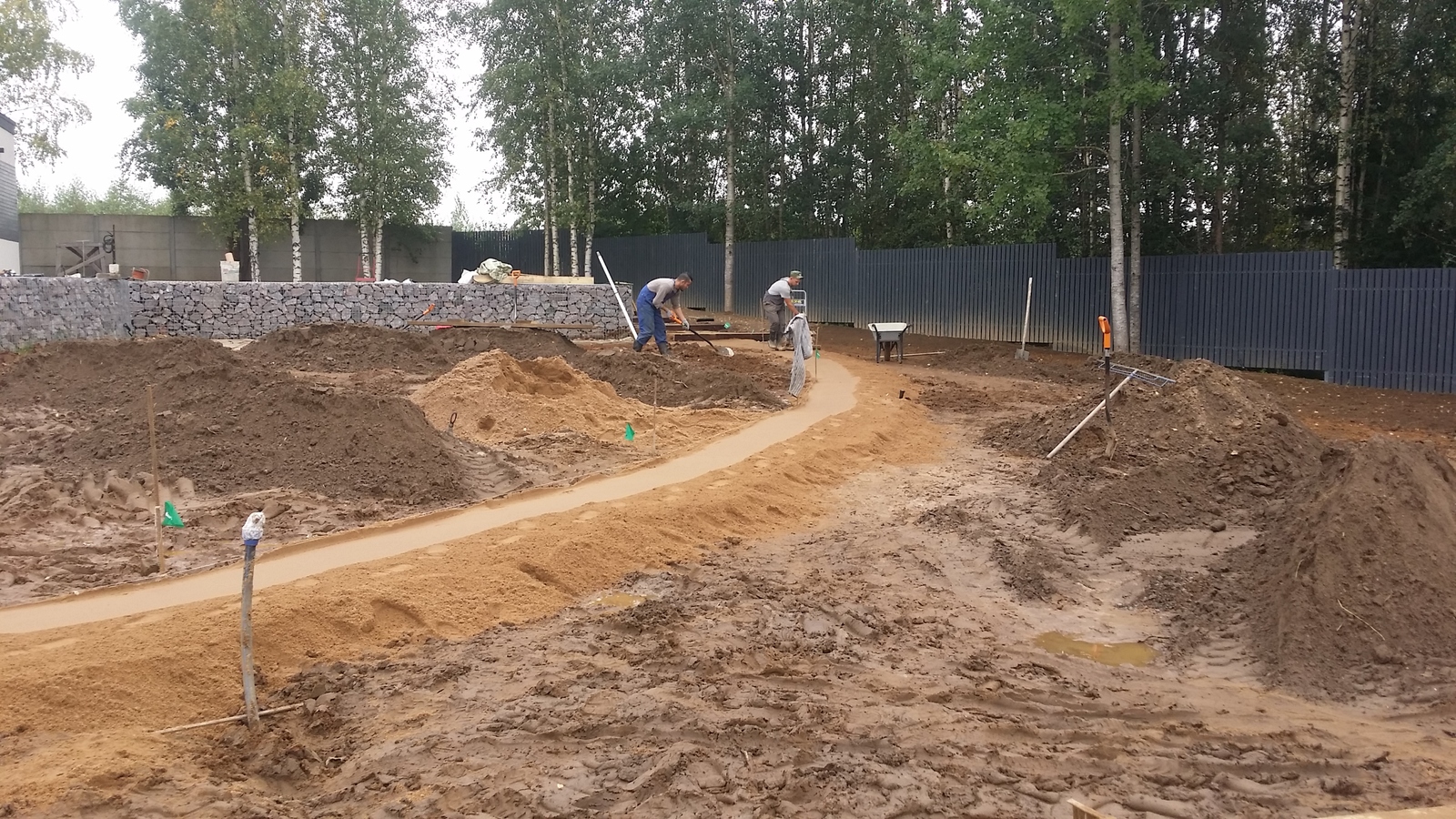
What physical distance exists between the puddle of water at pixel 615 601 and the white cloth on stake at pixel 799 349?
8.45m

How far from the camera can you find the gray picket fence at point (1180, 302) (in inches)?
678

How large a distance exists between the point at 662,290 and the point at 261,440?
849 centimetres

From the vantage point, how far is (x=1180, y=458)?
1059 cm

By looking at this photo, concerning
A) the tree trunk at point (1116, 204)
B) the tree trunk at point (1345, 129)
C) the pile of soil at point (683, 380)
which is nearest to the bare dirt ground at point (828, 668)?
the pile of soil at point (683, 380)

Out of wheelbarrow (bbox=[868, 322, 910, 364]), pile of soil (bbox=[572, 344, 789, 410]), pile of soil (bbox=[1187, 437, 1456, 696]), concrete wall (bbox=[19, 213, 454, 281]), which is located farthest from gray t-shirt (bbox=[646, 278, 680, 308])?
concrete wall (bbox=[19, 213, 454, 281])

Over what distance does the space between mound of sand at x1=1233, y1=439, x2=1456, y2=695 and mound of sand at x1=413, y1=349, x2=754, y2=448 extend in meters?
7.02

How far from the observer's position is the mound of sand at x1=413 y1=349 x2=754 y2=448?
12992 millimetres

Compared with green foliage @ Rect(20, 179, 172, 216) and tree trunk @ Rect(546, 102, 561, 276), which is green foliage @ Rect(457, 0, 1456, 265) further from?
green foliage @ Rect(20, 179, 172, 216)

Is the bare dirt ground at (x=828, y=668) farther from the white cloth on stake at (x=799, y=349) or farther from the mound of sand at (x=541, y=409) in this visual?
the white cloth on stake at (x=799, y=349)

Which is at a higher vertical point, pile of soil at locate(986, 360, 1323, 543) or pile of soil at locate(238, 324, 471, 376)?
pile of soil at locate(238, 324, 471, 376)

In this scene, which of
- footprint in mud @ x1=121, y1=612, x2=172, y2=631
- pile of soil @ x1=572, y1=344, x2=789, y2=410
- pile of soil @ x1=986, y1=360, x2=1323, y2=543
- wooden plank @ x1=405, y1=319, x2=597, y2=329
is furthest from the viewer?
wooden plank @ x1=405, y1=319, x2=597, y2=329

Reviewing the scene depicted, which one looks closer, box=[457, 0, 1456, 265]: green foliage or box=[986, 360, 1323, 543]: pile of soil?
box=[986, 360, 1323, 543]: pile of soil

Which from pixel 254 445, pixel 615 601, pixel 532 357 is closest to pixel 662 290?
pixel 532 357

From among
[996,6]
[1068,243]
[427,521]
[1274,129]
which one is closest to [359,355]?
[427,521]
